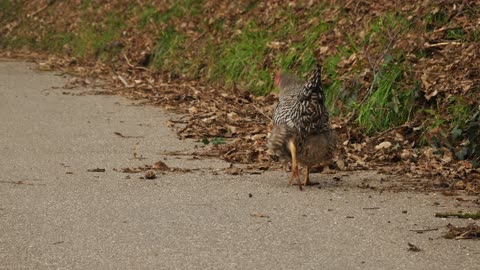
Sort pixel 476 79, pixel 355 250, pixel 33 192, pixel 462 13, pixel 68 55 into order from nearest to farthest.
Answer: pixel 355 250
pixel 33 192
pixel 476 79
pixel 462 13
pixel 68 55

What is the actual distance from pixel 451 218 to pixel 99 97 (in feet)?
27.3

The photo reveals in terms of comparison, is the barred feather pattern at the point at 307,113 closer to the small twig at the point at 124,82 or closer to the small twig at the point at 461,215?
the small twig at the point at 461,215

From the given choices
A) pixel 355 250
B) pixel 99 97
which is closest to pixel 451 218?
pixel 355 250

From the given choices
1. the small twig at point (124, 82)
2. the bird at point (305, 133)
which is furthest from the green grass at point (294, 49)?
the bird at point (305, 133)

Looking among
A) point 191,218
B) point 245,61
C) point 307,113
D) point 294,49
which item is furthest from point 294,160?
point 245,61

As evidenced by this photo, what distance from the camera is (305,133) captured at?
8258 millimetres

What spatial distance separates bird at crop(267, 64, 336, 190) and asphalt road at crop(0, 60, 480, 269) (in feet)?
0.85

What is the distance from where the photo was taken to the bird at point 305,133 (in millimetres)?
8250

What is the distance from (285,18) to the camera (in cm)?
1396

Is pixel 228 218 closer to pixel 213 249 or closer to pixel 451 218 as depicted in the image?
pixel 213 249

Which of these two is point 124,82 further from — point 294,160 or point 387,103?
point 294,160

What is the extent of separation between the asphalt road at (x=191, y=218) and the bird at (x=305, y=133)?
26 centimetres

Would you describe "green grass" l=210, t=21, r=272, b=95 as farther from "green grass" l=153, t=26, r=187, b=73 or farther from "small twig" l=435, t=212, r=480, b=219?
"small twig" l=435, t=212, r=480, b=219

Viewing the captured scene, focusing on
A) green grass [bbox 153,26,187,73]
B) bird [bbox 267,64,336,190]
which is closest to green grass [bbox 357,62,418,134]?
bird [bbox 267,64,336,190]
